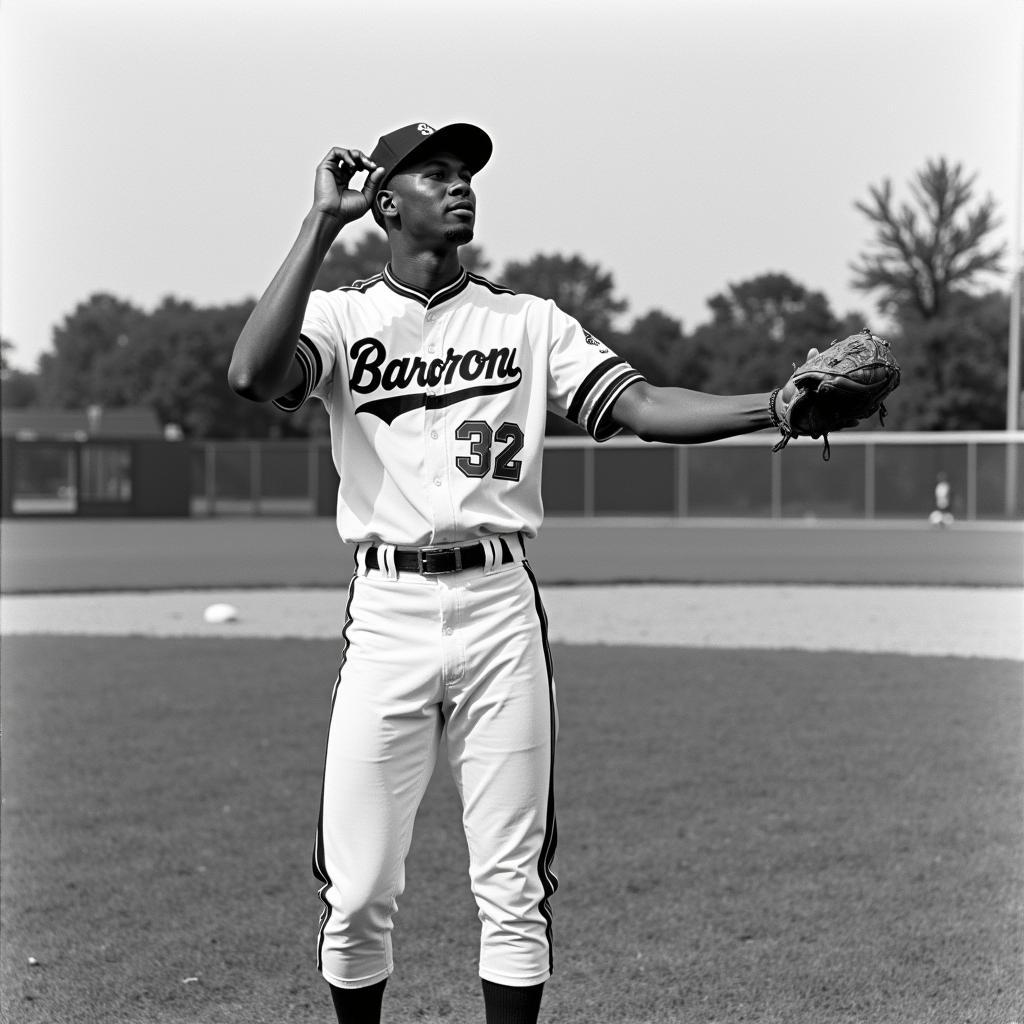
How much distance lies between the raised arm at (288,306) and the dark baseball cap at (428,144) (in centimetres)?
13

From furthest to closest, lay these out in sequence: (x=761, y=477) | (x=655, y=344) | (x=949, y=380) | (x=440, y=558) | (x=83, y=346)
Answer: (x=83, y=346) < (x=655, y=344) < (x=949, y=380) < (x=761, y=477) < (x=440, y=558)

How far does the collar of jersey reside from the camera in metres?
2.81

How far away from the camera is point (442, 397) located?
2740mm

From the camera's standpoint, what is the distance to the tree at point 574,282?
63844 millimetres

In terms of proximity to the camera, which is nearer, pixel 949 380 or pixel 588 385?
pixel 588 385

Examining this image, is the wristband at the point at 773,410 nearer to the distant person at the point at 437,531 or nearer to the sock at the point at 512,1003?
the distant person at the point at 437,531

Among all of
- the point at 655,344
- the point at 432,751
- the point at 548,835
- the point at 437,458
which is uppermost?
the point at 655,344

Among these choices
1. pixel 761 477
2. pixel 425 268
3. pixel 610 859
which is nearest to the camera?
pixel 425 268

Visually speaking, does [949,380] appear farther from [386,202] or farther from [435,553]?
[435,553]

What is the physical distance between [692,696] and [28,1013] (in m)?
5.20

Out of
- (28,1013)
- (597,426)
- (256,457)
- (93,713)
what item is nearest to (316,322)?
(597,426)

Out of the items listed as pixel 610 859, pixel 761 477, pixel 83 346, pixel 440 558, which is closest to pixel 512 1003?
pixel 440 558

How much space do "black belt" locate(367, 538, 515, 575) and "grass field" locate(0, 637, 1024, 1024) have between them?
1369mm

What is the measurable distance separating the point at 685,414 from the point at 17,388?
96905 mm
